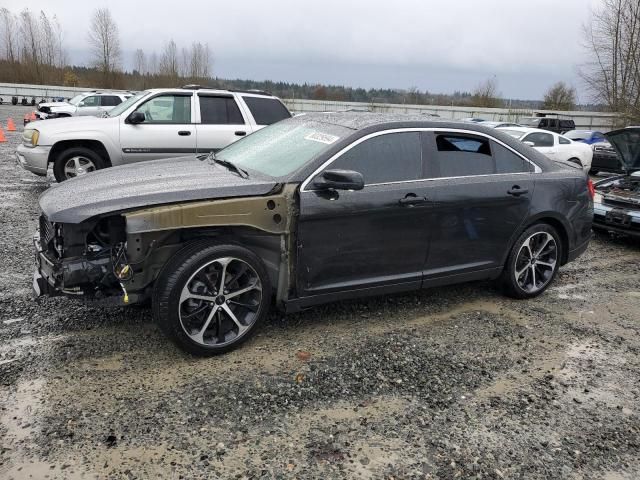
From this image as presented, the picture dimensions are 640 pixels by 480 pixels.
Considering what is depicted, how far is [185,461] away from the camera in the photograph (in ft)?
8.65

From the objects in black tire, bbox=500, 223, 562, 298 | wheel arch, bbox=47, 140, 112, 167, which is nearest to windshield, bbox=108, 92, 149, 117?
wheel arch, bbox=47, 140, 112, 167

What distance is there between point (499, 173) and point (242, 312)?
2602 mm

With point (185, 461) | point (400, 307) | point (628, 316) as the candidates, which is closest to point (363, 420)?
point (185, 461)

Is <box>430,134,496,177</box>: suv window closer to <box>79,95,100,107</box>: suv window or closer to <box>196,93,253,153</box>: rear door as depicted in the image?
<box>196,93,253,153</box>: rear door

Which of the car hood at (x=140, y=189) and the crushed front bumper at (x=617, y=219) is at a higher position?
the car hood at (x=140, y=189)

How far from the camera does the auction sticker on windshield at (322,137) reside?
13.3ft

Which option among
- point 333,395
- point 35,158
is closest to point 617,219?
point 333,395

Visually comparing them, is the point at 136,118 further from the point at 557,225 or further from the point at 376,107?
the point at 376,107

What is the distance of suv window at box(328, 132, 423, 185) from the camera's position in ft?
13.1

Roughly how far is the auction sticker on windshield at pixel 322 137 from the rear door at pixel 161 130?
15.9 feet

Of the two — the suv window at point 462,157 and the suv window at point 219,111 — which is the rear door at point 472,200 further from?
the suv window at point 219,111

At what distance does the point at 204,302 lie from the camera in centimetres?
355

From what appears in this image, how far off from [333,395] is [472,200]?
6.94 feet

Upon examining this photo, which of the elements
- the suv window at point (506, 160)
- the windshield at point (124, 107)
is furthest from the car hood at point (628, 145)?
the windshield at point (124, 107)
